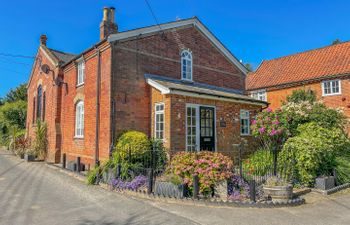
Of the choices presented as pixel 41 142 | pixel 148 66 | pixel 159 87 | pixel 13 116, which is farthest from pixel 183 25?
pixel 13 116

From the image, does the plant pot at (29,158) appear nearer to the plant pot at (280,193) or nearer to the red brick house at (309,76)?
the plant pot at (280,193)

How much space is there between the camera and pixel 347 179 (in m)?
9.88

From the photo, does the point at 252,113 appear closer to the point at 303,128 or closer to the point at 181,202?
the point at 303,128

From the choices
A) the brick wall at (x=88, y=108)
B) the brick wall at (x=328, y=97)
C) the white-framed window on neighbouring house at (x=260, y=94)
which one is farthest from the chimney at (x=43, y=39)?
the white-framed window on neighbouring house at (x=260, y=94)

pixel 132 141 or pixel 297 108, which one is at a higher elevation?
pixel 297 108

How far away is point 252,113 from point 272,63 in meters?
15.8

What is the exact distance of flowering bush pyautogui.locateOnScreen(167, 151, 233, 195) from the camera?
7.58m

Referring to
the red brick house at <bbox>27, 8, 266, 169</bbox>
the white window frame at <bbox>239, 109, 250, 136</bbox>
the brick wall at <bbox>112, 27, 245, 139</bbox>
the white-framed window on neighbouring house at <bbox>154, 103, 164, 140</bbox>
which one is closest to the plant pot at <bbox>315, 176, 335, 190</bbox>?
the red brick house at <bbox>27, 8, 266, 169</bbox>

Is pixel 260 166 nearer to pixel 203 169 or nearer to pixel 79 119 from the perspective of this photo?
pixel 203 169

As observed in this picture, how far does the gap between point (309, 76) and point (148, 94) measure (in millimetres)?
16624

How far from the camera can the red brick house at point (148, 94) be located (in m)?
11.8

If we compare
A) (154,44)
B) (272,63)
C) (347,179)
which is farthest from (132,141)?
(272,63)

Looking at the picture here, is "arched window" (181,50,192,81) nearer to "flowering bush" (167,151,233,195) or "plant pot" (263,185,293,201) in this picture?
"flowering bush" (167,151,233,195)

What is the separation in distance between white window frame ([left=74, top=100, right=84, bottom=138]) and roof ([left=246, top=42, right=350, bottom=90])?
18.1m
